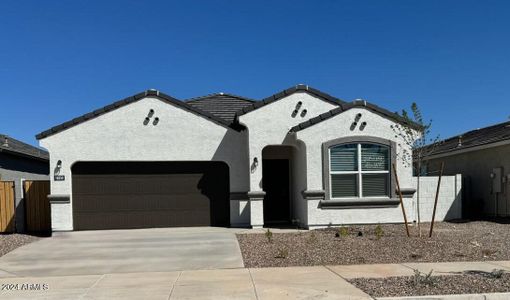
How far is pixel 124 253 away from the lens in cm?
1080

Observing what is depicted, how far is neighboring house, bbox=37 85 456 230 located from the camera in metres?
14.4

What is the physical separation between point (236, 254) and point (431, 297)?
15.7ft

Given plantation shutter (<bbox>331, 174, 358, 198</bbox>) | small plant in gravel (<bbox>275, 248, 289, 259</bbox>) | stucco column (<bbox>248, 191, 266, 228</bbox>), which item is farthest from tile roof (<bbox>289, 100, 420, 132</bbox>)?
small plant in gravel (<bbox>275, 248, 289, 259</bbox>)

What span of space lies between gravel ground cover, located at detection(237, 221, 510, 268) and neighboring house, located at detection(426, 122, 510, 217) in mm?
3115

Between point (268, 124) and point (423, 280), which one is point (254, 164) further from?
point (423, 280)

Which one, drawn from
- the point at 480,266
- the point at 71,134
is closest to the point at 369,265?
the point at 480,266

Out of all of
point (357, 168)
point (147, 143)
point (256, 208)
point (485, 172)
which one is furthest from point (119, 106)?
point (485, 172)

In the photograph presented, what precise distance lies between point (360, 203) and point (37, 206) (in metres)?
10.8

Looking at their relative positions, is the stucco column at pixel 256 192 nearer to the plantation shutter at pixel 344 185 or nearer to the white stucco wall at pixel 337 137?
the white stucco wall at pixel 337 137

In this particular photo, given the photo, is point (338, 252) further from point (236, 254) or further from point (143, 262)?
point (143, 262)

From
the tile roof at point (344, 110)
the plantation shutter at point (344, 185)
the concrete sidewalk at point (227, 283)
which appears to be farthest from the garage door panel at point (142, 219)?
the concrete sidewalk at point (227, 283)

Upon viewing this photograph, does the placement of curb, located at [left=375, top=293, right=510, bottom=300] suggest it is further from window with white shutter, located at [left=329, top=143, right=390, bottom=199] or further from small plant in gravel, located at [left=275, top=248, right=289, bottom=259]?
window with white shutter, located at [left=329, top=143, right=390, bottom=199]

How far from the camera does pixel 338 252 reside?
10320mm

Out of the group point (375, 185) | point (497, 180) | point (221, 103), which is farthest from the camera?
point (221, 103)
